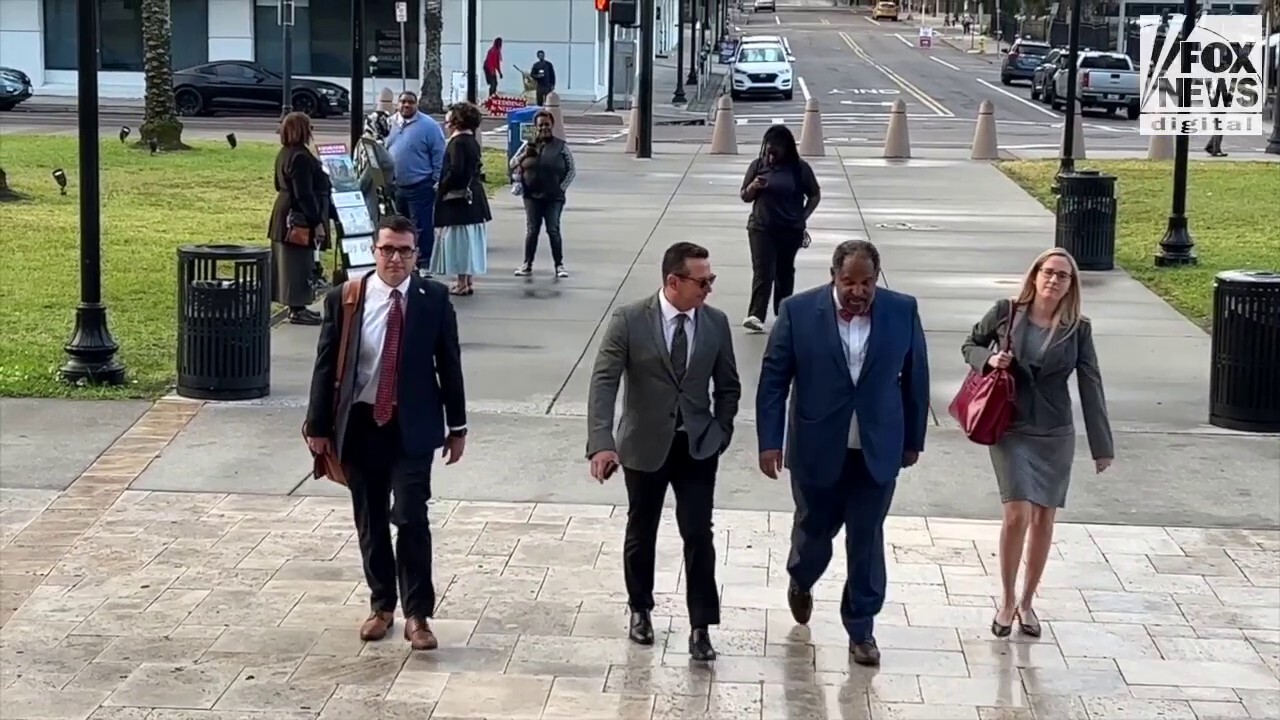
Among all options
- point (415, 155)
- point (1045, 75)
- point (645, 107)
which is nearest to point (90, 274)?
point (415, 155)

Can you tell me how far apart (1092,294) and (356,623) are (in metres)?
10.7

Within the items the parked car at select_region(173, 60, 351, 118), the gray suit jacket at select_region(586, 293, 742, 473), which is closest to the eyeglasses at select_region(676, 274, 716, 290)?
the gray suit jacket at select_region(586, 293, 742, 473)

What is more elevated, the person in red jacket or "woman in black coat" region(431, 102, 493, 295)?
the person in red jacket

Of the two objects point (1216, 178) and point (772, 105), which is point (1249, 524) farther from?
point (772, 105)

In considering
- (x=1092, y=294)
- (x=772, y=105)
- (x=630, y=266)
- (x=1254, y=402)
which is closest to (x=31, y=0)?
(x=772, y=105)

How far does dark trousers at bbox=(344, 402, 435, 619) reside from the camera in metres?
6.85

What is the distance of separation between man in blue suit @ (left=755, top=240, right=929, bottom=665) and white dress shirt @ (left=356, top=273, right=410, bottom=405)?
57.4 inches

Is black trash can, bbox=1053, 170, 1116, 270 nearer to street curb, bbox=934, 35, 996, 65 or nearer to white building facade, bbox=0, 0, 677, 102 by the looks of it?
white building facade, bbox=0, 0, 677, 102

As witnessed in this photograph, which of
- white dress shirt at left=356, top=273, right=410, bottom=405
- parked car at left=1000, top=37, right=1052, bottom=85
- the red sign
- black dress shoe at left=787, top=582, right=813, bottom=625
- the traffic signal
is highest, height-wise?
the traffic signal

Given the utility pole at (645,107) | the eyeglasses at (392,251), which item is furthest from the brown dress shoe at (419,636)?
the utility pole at (645,107)

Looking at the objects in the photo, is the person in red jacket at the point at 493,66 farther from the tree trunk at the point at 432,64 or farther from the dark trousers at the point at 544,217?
the dark trousers at the point at 544,217

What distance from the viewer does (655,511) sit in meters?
6.84

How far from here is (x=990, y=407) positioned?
6965mm

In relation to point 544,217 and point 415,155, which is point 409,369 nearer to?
point 415,155
